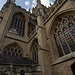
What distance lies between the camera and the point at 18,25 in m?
12.9

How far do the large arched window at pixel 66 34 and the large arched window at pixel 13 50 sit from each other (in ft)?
19.0

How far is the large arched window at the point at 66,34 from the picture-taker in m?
5.30

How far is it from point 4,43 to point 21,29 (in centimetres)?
469

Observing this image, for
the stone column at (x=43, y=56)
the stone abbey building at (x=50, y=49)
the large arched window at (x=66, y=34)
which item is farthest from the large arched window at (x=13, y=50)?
the large arched window at (x=66, y=34)

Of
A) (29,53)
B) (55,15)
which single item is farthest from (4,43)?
(55,15)

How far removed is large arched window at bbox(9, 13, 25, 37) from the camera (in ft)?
38.2

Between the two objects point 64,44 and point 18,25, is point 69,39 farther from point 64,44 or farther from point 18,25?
point 18,25

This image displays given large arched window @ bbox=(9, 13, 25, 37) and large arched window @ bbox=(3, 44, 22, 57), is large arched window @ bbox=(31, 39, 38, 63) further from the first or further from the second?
large arched window @ bbox=(9, 13, 25, 37)

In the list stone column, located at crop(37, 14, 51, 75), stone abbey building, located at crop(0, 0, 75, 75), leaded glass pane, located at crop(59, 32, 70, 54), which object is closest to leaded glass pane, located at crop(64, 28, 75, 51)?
stone abbey building, located at crop(0, 0, 75, 75)

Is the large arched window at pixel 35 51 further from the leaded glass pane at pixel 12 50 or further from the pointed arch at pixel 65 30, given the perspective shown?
the pointed arch at pixel 65 30

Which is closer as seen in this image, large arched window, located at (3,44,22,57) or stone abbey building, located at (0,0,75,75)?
stone abbey building, located at (0,0,75,75)

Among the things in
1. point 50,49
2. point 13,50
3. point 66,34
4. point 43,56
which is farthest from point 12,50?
point 66,34

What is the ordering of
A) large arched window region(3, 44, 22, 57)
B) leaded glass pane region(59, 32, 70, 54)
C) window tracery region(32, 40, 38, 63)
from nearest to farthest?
leaded glass pane region(59, 32, 70, 54)
window tracery region(32, 40, 38, 63)
large arched window region(3, 44, 22, 57)

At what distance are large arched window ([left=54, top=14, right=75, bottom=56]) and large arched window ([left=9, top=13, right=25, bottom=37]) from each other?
732 cm
